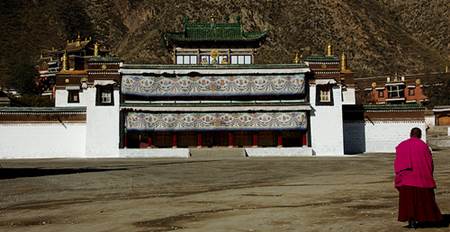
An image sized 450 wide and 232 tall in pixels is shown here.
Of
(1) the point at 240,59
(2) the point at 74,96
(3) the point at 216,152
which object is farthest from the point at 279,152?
(2) the point at 74,96

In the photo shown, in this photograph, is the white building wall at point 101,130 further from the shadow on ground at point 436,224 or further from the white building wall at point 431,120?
the white building wall at point 431,120

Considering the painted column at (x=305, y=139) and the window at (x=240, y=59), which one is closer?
the painted column at (x=305, y=139)

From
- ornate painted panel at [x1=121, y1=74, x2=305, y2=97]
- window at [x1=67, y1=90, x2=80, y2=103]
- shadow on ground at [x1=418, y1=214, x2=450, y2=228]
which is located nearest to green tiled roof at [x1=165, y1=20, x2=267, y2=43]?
ornate painted panel at [x1=121, y1=74, x2=305, y2=97]

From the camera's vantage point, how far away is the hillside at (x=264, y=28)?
332 feet

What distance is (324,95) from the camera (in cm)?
4231

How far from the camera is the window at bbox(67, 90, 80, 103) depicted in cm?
5375

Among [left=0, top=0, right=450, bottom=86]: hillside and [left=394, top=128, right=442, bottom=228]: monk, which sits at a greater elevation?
[left=0, top=0, right=450, bottom=86]: hillside

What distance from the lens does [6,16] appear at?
108688 millimetres

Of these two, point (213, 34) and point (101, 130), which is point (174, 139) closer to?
point (101, 130)

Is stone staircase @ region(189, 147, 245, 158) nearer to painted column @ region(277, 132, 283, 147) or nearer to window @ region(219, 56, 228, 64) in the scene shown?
painted column @ region(277, 132, 283, 147)

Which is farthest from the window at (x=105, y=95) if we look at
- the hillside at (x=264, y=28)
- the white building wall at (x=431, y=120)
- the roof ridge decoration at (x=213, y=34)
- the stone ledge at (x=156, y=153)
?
the hillside at (x=264, y=28)

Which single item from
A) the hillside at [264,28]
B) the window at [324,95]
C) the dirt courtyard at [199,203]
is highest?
the hillside at [264,28]

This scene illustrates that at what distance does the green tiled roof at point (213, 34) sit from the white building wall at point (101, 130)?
9825 millimetres

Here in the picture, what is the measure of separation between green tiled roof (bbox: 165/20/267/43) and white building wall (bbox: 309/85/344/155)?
9704 millimetres
